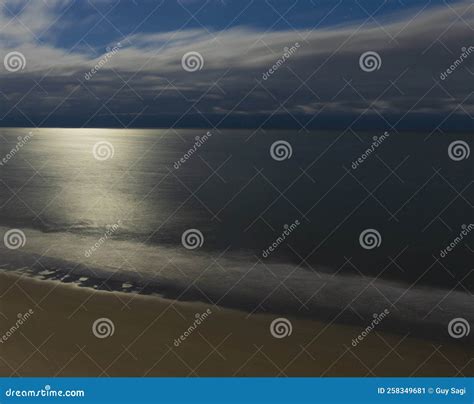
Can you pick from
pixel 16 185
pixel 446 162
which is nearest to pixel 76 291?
pixel 16 185

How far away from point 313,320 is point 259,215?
524 centimetres

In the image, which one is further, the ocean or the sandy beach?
the ocean

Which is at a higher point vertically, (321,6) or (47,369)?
(321,6)

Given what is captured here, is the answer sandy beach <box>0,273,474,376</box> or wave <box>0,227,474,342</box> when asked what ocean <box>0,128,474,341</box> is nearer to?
wave <box>0,227,474,342</box>

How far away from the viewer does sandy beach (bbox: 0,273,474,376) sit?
4.60 meters

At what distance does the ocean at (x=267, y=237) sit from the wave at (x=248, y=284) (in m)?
0.02

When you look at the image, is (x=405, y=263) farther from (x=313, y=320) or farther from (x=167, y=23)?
(x=167, y=23)

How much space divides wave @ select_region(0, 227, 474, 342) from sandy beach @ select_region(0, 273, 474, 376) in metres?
0.33

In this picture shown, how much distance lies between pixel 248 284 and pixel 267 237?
2659 mm

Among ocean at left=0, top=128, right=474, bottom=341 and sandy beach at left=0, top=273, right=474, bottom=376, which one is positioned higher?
ocean at left=0, top=128, right=474, bottom=341

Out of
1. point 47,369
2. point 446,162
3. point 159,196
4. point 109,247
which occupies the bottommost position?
point 47,369

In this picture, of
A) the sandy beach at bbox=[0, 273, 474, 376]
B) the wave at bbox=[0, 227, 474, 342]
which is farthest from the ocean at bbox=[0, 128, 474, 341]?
the sandy beach at bbox=[0, 273, 474, 376]

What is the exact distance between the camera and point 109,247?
8180mm

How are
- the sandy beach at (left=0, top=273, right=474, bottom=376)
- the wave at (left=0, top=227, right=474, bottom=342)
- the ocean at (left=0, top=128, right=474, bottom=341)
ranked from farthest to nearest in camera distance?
the ocean at (left=0, top=128, right=474, bottom=341) < the wave at (left=0, top=227, right=474, bottom=342) < the sandy beach at (left=0, top=273, right=474, bottom=376)
